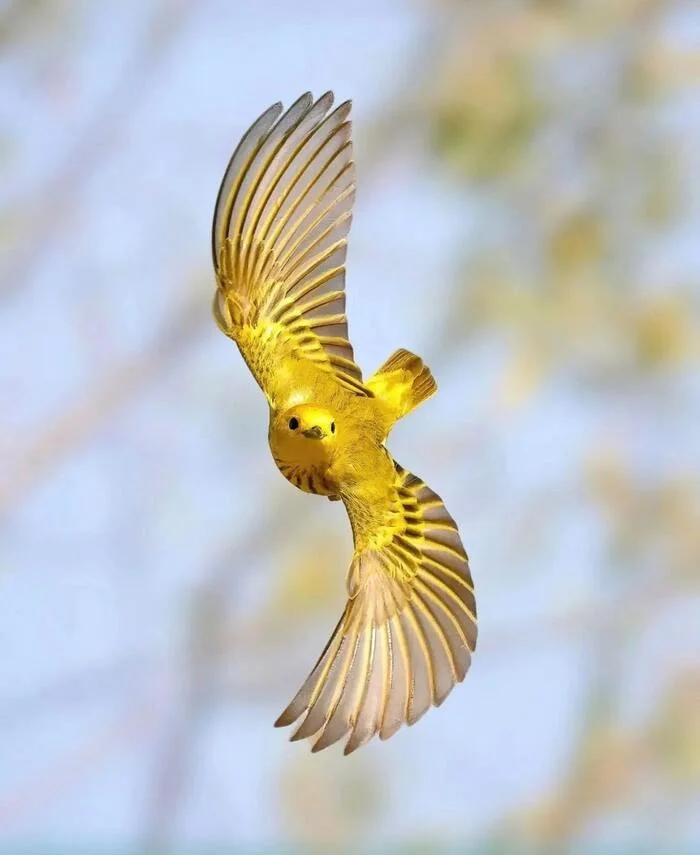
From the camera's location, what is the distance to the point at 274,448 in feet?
1.71

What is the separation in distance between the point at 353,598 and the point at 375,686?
39mm

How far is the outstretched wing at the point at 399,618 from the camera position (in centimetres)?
54

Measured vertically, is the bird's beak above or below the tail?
below

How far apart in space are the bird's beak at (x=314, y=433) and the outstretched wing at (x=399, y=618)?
0.14 ft

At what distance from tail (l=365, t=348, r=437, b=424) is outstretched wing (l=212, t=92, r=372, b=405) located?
0.5 inches

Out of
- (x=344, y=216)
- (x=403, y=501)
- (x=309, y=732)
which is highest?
(x=344, y=216)

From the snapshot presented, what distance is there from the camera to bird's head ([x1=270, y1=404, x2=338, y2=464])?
1.69ft

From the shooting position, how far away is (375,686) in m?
0.55

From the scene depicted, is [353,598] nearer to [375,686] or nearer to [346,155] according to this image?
[375,686]

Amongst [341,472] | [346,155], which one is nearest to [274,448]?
[341,472]

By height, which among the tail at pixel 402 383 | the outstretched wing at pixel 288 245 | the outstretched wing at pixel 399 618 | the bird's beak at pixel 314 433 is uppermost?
the outstretched wing at pixel 288 245


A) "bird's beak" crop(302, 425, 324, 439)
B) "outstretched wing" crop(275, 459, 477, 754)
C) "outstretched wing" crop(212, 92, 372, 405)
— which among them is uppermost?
"outstretched wing" crop(212, 92, 372, 405)

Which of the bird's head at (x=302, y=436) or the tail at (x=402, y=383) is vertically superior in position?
the tail at (x=402, y=383)

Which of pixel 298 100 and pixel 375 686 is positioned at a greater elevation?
pixel 298 100
